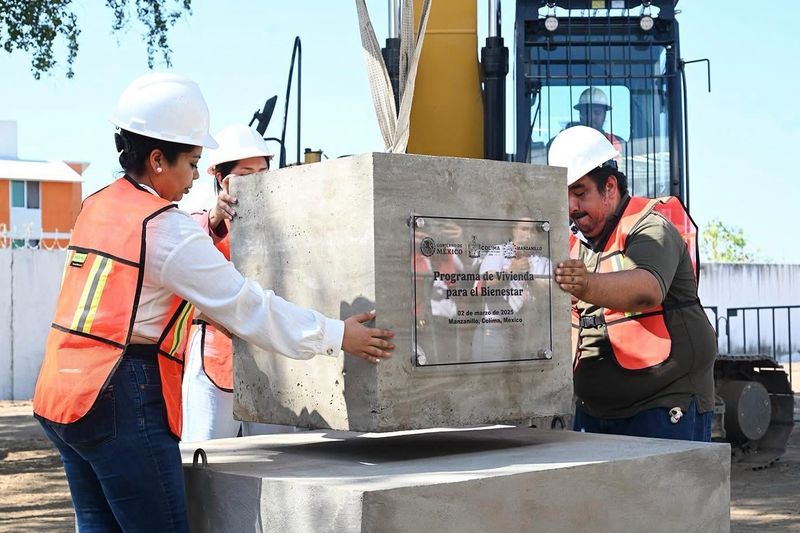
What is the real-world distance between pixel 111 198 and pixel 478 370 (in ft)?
3.93

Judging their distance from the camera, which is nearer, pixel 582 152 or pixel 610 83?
pixel 582 152

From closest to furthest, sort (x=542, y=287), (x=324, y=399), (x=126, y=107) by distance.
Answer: (x=126, y=107) → (x=324, y=399) → (x=542, y=287)

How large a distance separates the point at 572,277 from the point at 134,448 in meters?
1.50

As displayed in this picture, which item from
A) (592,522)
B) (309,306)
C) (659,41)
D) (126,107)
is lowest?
(592,522)

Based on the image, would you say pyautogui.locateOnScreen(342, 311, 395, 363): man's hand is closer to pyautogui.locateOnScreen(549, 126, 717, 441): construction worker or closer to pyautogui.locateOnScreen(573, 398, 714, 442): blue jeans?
pyautogui.locateOnScreen(549, 126, 717, 441): construction worker

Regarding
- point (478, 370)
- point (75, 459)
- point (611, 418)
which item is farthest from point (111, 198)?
point (611, 418)

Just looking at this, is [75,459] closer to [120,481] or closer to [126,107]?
[120,481]

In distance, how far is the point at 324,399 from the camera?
11.2ft

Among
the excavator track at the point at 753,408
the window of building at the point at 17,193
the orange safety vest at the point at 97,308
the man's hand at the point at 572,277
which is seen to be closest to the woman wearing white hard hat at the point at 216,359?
the orange safety vest at the point at 97,308

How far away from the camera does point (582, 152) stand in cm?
418

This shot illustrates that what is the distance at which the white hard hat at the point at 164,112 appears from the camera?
10.2ft

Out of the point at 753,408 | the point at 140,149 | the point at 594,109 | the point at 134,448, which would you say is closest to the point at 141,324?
the point at 134,448

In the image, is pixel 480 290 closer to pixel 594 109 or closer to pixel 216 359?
pixel 216 359

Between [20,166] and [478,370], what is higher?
[20,166]
